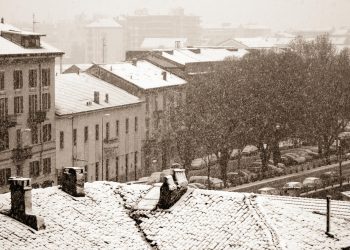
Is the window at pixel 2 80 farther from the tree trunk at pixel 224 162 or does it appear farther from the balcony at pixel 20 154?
the tree trunk at pixel 224 162

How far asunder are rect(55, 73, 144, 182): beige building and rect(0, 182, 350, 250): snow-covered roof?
40901mm

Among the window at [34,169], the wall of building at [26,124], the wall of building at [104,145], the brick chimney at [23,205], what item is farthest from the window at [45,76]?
the brick chimney at [23,205]

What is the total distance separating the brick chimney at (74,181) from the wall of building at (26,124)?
34.5 meters

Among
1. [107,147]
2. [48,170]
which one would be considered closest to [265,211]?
[48,170]

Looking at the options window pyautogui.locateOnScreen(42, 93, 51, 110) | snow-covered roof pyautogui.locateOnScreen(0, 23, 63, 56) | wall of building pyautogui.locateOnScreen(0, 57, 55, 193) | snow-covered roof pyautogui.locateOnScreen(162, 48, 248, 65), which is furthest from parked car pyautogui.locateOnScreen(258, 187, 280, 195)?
snow-covered roof pyautogui.locateOnScreen(162, 48, 248, 65)

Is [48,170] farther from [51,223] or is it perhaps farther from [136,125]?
[51,223]

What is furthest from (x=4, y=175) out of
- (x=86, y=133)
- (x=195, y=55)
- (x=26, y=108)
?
(x=195, y=55)

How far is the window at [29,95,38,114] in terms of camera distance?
67.8 metres

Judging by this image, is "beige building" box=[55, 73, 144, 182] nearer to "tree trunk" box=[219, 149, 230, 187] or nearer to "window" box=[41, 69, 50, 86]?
"window" box=[41, 69, 50, 86]

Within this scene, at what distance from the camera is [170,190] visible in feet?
94.7

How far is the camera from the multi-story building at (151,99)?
8362 centimetres

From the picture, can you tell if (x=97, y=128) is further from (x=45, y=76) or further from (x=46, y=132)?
(x=45, y=76)

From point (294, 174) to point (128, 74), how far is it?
70.3ft

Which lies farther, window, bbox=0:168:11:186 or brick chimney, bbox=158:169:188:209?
window, bbox=0:168:11:186
